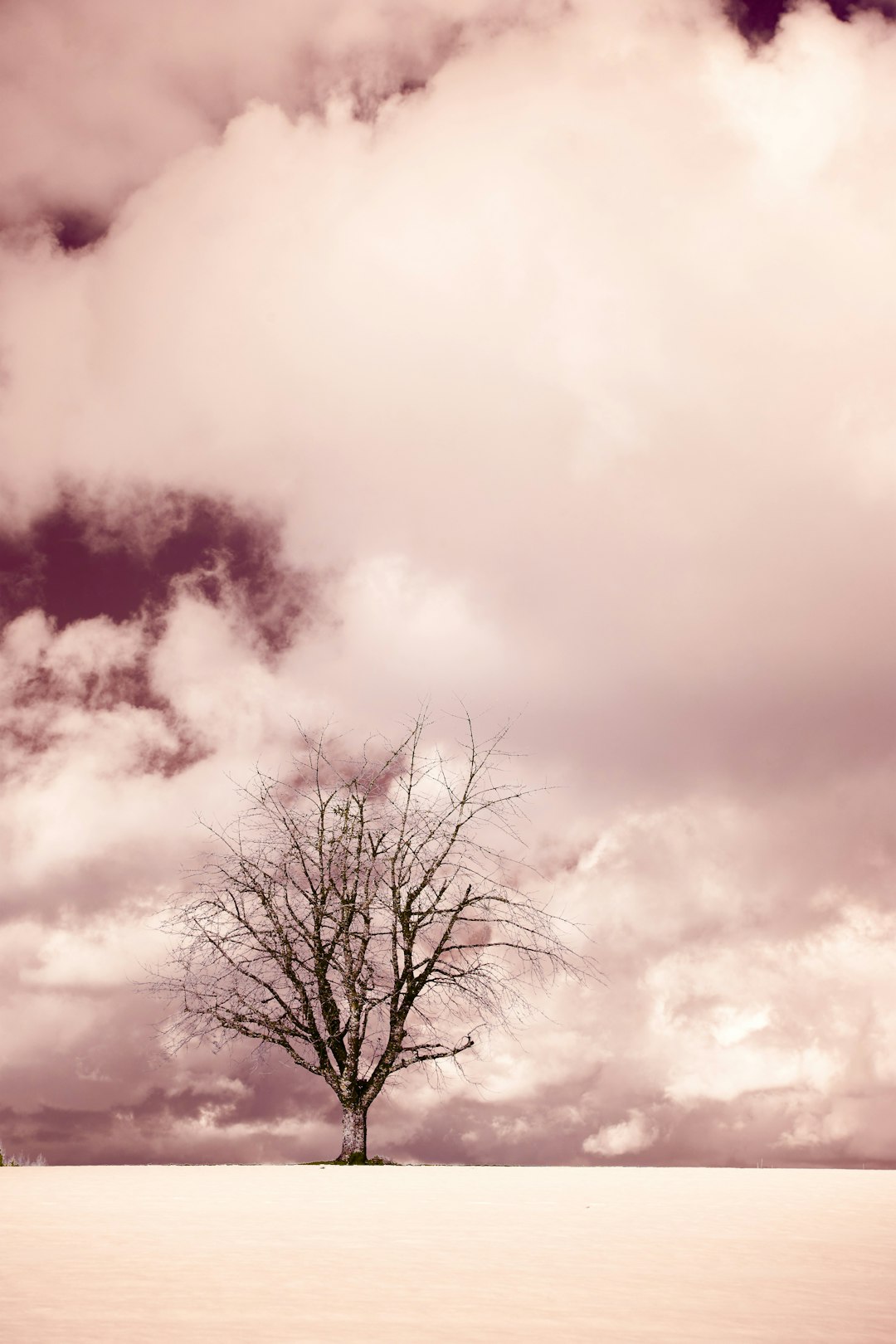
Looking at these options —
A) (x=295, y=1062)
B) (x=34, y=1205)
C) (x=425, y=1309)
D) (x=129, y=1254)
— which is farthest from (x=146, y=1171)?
(x=425, y=1309)

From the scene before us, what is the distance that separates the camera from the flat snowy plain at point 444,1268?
2.71m

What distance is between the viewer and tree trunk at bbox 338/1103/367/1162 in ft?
46.7

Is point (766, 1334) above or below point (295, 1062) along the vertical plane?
below

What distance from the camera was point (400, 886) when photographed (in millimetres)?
14977

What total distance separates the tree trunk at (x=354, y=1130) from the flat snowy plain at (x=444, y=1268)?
7023 mm

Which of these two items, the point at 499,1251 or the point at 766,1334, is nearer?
the point at 766,1334

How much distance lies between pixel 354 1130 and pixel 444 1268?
37.1 ft

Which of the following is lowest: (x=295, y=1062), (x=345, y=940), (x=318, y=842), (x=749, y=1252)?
(x=749, y=1252)

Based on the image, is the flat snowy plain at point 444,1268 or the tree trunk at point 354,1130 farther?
the tree trunk at point 354,1130

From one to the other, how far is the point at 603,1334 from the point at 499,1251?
68.6 inches

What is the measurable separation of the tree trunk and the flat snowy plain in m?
7.02

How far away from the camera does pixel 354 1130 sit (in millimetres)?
14312

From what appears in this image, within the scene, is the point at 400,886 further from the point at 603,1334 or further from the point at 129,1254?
the point at 603,1334

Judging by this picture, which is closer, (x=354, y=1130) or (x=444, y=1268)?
(x=444, y=1268)
